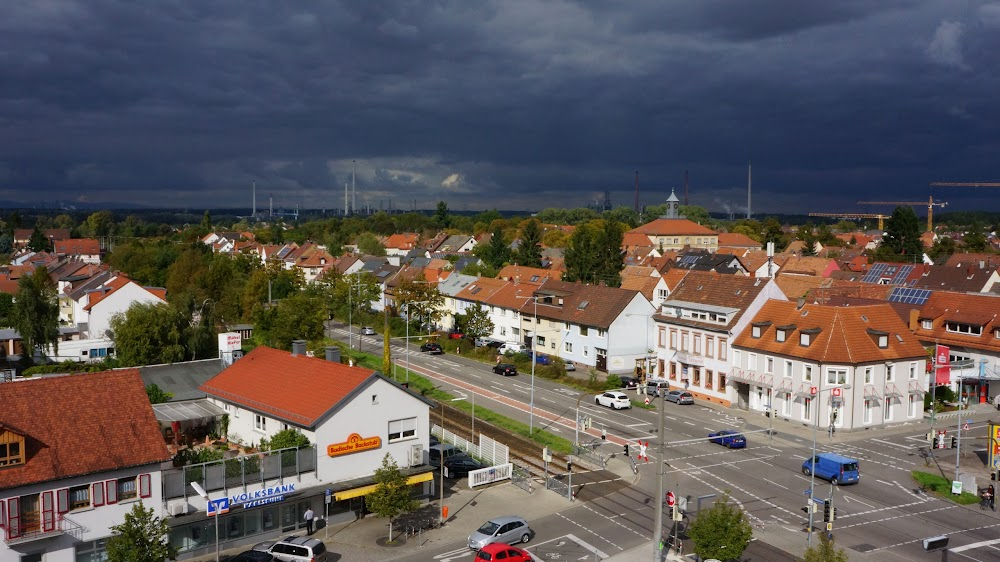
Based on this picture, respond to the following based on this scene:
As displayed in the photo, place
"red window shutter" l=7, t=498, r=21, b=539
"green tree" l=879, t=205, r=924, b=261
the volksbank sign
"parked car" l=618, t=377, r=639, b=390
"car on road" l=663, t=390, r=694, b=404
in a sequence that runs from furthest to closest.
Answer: "green tree" l=879, t=205, r=924, b=261 → "parked car" l=618, t=377, r=639, b=390 → "car on road" l=663, t=390, r=694, b=404 → the volksbank sign → "red window shutter" l=7, t=498, r=21, b=539

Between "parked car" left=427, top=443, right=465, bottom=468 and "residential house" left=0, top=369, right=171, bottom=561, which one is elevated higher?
"residential house" left=0, top=369, right=171, bottom=561

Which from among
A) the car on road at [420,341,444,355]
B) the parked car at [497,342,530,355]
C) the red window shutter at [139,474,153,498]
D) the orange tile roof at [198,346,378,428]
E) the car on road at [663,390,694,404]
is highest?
the orange tile roof at [198,346,378,428]

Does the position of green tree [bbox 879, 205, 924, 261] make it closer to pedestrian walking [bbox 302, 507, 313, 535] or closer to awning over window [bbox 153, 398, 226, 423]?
awning over window [bbox 153, 398, 226, 423]

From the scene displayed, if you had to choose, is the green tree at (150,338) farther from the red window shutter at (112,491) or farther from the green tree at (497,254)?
the green tree at (497,254)

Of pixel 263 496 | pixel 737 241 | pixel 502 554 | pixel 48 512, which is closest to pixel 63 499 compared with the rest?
pixel 48 512

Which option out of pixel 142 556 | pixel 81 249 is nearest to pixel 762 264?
pixel 142 556

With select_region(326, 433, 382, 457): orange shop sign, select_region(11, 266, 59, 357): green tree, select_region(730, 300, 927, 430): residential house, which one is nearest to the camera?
select_region(326, 433, 382, 457): orange shop sign

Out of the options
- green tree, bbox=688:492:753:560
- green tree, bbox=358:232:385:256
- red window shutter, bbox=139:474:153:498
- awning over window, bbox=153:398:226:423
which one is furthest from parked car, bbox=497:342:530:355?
green tree, bbox=358:232:385:256
